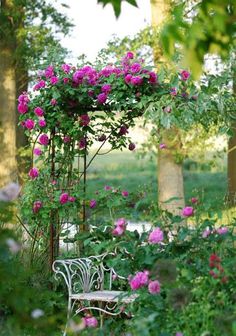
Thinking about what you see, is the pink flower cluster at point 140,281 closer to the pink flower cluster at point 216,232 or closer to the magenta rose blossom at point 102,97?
the pink flower cluster at point 216,232

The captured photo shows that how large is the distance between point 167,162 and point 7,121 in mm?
2215

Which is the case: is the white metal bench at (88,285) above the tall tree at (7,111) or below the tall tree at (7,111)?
below

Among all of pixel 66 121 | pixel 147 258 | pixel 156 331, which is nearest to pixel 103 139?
pixel 66 121

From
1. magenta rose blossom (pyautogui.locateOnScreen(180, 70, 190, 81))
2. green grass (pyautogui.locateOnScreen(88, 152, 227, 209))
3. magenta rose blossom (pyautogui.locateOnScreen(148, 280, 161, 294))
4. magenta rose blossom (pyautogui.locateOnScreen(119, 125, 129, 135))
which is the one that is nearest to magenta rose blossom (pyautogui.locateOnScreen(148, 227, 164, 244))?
magenta rose blossom (pyautogui.locateOnScreen(148, 280, 161, 294))

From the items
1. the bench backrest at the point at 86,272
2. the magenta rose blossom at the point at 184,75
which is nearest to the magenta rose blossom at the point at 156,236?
the bench backrest at the point at 86,272

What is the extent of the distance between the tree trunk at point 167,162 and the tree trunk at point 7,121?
6.42 feet

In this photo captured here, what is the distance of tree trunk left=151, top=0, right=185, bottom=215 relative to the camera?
10.3 m

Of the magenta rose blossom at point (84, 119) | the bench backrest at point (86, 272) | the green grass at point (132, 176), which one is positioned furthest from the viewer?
the green grass at point (132, 176)

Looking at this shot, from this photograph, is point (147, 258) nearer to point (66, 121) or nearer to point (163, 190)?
point (66, 121)

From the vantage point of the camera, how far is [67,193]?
6.83 meters

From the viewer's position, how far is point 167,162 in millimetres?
10633

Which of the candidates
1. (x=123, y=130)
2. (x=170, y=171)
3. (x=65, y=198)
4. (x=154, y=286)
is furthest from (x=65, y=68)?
(x=170, y=171)

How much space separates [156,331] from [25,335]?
175 cm

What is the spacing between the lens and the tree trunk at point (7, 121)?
426 inches
